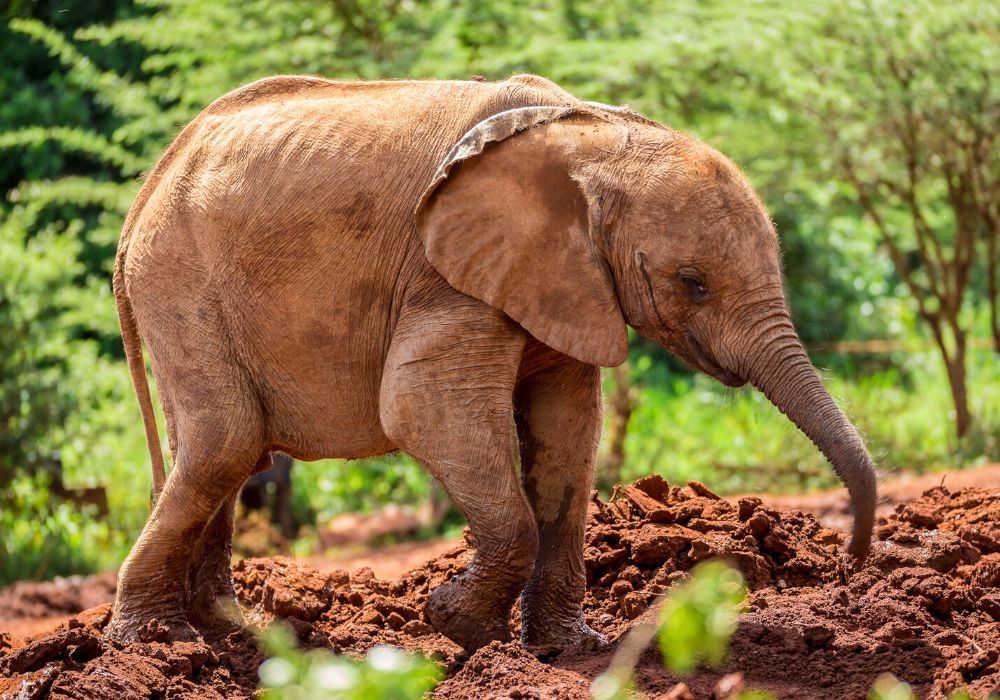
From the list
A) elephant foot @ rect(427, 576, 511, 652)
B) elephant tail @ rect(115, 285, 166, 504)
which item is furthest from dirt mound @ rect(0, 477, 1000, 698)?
elephant tail @ rect(115, 285, 166, 504)

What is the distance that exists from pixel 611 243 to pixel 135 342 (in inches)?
89.7

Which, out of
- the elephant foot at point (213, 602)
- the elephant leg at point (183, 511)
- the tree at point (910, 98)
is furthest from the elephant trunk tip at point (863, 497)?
the tree at point (910, 98)

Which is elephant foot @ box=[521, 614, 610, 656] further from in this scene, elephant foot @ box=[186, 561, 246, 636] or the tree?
the tree

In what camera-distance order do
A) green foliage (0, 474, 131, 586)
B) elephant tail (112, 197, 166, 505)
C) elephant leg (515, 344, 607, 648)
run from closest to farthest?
elephant leg (515, 344, 607, 648) < elephant tail (112, 197, 166, 505) < green foliage (0, 474, 131, 586)

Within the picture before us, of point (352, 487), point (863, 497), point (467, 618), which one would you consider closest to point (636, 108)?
point (352, 487)

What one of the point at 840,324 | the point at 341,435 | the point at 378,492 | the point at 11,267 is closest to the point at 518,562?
the point at 341,435

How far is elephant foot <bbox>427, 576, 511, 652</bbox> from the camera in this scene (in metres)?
5.42

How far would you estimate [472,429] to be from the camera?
5.30 meters

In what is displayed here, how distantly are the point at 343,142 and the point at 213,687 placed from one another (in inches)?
82.4

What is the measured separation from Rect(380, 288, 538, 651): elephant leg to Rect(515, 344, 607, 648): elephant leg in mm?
417

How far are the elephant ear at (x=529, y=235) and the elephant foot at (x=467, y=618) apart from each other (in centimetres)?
97

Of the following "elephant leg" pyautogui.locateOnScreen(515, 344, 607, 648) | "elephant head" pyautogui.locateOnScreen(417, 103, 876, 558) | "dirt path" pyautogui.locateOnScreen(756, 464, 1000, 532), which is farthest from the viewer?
"dirt path" pyautogui.locateOnScreen(756, 464, 1000, 532)

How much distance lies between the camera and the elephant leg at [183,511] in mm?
5855

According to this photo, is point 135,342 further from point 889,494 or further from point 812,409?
point 889,494
